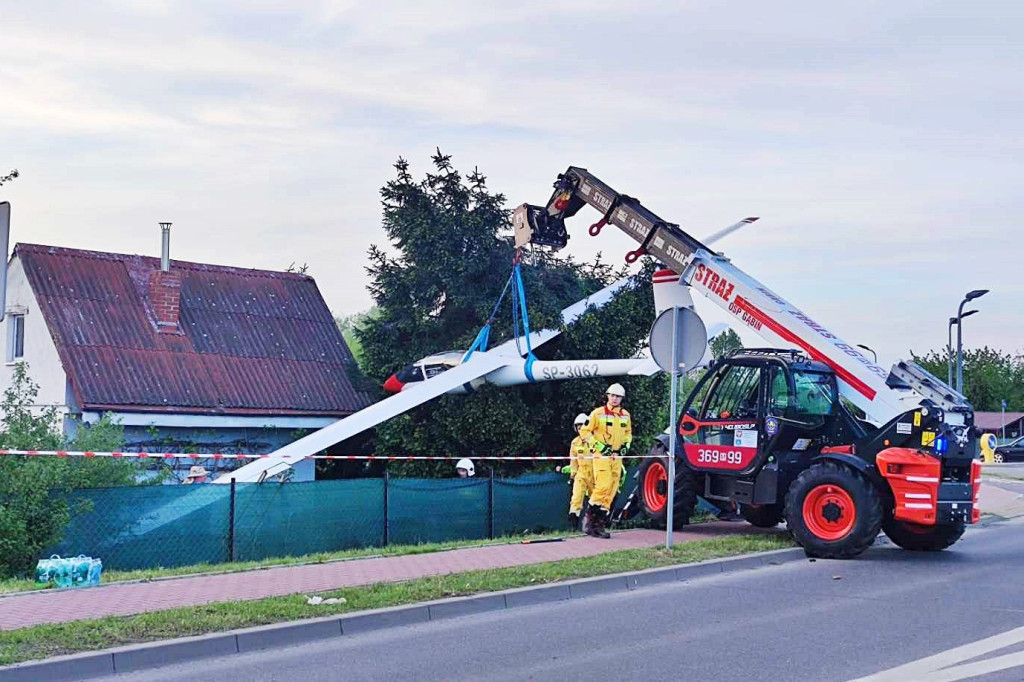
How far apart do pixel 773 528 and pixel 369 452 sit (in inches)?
413

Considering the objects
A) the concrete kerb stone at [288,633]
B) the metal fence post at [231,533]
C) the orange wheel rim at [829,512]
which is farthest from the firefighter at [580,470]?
the concrete kerb stone at [288,633]

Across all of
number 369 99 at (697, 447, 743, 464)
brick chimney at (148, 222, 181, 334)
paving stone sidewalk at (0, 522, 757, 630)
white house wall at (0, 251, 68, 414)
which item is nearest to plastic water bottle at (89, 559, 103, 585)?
paving stone sidewalk at (0, 522, 757, 630)

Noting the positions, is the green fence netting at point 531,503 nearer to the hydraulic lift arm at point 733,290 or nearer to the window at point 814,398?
the hydraulic lift arm at point 733,290

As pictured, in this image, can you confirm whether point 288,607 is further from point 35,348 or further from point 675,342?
point 35,348

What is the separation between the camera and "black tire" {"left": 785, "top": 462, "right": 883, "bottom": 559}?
43.8ft

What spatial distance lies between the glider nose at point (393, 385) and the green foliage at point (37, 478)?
7617 millimetres

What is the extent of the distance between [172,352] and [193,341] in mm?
850

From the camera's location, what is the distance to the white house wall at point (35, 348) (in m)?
24.9

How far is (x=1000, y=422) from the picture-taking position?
244 feet

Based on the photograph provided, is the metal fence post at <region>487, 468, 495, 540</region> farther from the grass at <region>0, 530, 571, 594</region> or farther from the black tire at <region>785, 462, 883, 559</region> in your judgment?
the black tire at <region>785, 462, 883, 559</region>

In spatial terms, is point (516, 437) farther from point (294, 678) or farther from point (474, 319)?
point (294, 678)

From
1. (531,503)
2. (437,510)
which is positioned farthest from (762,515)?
(437,510)

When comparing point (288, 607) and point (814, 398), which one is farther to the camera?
point (814, 398)

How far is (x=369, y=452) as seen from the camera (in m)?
24.5
